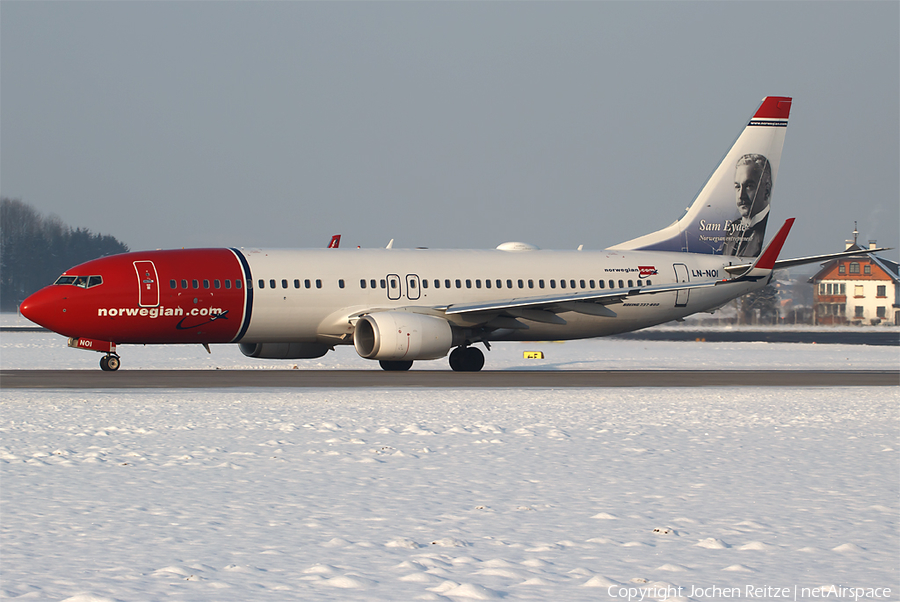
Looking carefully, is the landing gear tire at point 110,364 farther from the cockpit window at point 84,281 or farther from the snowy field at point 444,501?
the snowy field at point 444,501

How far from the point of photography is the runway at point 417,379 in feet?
74.3

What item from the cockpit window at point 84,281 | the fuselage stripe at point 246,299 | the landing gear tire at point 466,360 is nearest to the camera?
the cockpit window at point 84,281

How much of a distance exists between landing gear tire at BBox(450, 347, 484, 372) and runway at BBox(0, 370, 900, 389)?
4.89ft

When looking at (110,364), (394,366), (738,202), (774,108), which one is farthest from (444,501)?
(774,108)

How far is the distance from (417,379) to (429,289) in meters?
5.53

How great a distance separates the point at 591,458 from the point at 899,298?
107844mm

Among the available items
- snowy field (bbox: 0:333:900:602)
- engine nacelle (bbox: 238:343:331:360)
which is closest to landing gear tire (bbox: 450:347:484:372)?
engine nacelle (bbox: 238:343:331:360)

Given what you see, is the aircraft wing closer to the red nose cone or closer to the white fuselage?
the white fuselage

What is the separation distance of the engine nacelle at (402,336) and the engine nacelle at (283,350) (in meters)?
3.04

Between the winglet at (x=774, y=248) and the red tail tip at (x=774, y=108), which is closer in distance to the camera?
the winglet at (x=774, y=248)

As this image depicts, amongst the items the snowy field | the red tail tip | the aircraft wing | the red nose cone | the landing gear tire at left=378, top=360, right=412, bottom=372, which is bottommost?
the snowy field

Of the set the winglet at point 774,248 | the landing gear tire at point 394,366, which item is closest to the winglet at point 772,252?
the winglet at point 774,248

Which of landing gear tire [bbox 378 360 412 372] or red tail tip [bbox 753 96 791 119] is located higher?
red tail tip [bbox 753 96 791 119]

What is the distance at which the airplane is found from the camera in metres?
27.0
